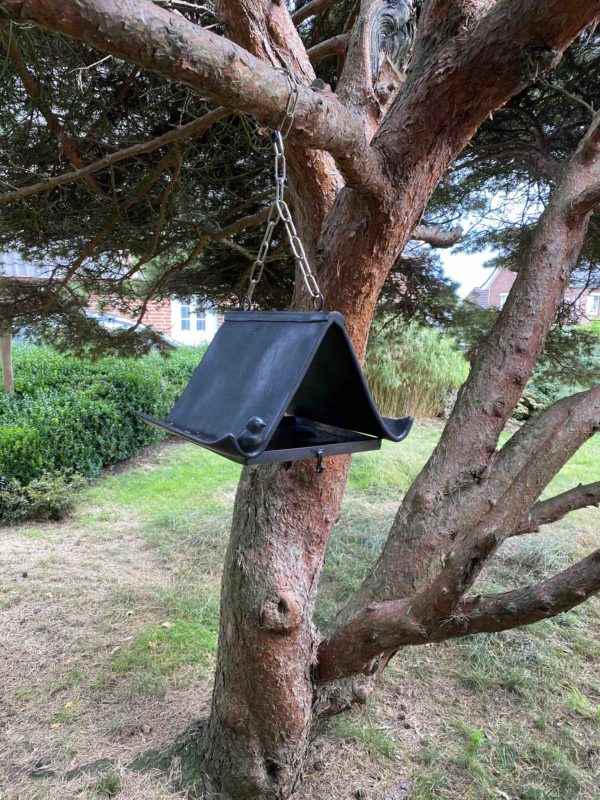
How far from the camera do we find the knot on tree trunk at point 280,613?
189cm

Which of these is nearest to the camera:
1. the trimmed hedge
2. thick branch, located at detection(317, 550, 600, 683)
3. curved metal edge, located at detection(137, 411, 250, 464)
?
curved metal edge, located at detection(137, 411, 250, 464)

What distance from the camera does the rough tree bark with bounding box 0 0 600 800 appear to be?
1.65 metres

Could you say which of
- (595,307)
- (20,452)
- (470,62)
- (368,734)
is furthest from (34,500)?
(595,307)

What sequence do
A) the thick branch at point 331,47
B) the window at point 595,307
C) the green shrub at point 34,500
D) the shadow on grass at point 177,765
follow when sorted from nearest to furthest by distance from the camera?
the shadow on grass at point 177,765 → the thick branch at point 331,47 → the green shrub at point 34,500 → the window at point 595,307

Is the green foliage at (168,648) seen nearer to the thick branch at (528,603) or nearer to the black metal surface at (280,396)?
the thick branch at (528,603)

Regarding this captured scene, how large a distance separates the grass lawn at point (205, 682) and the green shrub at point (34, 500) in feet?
1.04

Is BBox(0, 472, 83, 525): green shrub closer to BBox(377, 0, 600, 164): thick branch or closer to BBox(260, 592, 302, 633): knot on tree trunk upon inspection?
BBox(260, 592, 302, 633): knot on tree trunk

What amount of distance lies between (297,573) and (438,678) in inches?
61.6

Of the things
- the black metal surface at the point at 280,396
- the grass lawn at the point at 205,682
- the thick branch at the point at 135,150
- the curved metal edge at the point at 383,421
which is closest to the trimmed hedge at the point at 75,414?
the grass lawn at the point at 205,682

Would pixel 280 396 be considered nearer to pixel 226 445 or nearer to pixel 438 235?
pixel 226 445

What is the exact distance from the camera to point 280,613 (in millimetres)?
1899

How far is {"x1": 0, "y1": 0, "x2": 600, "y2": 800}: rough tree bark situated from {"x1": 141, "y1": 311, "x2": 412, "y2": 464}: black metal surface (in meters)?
0.52

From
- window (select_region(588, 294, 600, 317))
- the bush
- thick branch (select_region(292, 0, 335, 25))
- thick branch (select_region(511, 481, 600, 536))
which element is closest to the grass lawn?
thick branch (select_region(511, 481, 600, 536))

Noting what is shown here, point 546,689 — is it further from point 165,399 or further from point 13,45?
point 165,399
